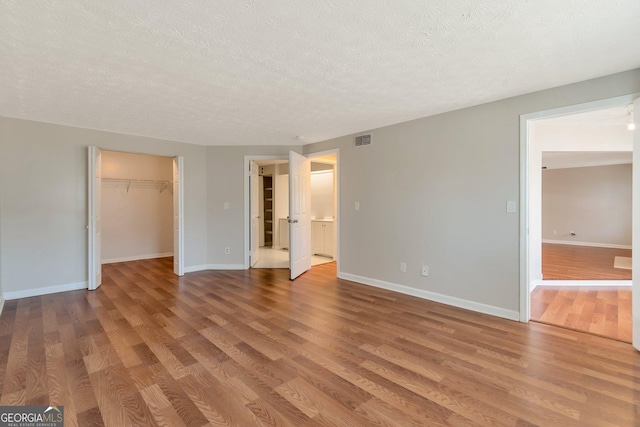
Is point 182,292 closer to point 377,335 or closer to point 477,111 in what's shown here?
point 377,335

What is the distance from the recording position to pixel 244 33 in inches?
74.6

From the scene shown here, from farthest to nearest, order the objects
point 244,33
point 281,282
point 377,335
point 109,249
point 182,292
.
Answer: point 109,249 < point 281,282 < point 182,292 < point 377,335 < point 244,33

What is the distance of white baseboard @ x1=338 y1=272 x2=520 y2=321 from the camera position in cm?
315

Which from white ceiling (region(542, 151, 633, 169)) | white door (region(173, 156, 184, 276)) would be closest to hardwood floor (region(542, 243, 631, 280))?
white ceiling (region(542, 151, 633, 169))

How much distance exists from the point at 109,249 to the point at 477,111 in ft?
23.2

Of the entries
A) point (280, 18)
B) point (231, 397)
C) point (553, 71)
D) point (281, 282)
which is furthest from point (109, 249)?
point (553, 71)

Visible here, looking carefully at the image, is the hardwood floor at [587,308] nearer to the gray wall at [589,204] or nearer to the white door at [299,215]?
the white door at [299,215]

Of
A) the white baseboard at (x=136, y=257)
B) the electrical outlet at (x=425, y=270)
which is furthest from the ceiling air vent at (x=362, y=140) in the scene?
the white baseboard at (x=136, y=257)

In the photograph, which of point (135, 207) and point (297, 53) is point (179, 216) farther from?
point (297, 53)

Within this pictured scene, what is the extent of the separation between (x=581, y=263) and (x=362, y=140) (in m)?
5.17

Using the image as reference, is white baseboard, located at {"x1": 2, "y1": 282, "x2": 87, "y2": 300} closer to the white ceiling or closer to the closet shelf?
the closet shelf

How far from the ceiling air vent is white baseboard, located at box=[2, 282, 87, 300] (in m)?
4.49

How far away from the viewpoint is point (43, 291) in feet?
13.1

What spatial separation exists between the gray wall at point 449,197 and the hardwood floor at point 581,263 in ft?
7.76
